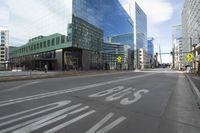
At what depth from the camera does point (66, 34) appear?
6088cm

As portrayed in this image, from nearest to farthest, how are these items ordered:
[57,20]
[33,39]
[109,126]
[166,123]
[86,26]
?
[109,126] → [166,123] → [57,20] → [86,26] → [33,39]

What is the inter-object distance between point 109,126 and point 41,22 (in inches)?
Answer: 2668

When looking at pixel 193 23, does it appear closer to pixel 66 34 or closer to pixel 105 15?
pixel 105 15

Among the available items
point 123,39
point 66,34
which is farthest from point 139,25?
point 66,34

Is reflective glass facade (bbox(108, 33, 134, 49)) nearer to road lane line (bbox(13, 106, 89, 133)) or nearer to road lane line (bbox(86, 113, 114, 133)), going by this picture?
road lane line (bbox(86, 113, 114, 133))

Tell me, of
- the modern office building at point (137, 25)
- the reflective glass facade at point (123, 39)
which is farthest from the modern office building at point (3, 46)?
the modern office building at point (137, 25)

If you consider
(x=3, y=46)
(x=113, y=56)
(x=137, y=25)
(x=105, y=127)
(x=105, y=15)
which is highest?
(x=137, y=25)

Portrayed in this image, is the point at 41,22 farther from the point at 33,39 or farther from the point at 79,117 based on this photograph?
the point at 79,117

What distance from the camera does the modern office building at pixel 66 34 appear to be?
2400 inches

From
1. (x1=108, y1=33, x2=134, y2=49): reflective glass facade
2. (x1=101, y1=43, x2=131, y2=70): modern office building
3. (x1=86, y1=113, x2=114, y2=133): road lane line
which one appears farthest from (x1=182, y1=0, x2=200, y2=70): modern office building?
(x1=108, y1=33, x2=134, y2=49): reflective glass facade

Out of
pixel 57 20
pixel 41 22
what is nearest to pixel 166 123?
pixel 57 20

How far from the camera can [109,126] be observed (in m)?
4.68

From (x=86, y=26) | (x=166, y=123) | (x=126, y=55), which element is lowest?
(x=166, y=123)

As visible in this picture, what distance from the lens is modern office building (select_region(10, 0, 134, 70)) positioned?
200 feet
